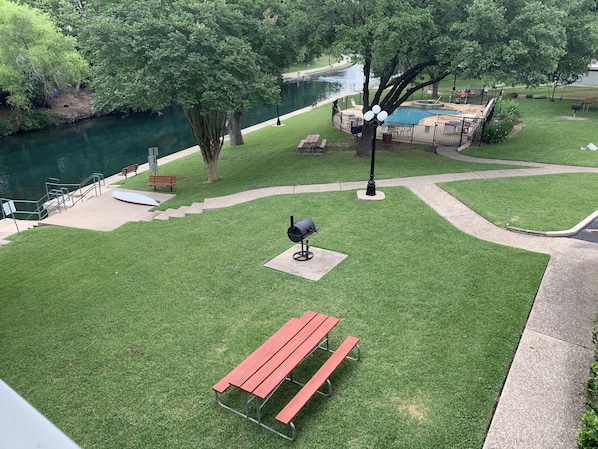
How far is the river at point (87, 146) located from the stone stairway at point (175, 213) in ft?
37.5

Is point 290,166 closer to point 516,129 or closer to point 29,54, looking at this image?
point 516,129

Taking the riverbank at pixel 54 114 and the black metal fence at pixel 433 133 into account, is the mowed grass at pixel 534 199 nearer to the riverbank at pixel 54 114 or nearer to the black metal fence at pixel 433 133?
the black metal fence at pixel 433 133

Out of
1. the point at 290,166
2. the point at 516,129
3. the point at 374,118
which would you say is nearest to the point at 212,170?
the point at 290,166

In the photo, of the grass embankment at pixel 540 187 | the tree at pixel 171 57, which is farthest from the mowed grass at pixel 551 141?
the tree at pixel 171 57

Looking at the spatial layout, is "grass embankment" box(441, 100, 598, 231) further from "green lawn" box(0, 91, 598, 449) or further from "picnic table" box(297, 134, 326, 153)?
"picnic table" box(297, 134, 326, 153)

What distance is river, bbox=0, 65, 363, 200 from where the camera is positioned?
29.9 meters

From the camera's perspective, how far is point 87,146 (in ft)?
130

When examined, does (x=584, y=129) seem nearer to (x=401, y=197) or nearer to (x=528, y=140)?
(x=528, y=140)

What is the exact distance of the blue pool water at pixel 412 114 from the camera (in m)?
36.5

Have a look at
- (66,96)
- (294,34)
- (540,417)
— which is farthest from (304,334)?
(66,96)

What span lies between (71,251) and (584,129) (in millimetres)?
26854

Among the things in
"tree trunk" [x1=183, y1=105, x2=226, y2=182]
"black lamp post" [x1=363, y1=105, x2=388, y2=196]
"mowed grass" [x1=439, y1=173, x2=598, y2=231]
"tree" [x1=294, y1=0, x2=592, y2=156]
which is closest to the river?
"tree trunk" [x1=183, y1=105, x2=226, y2=182]

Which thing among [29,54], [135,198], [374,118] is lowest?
[135,198]

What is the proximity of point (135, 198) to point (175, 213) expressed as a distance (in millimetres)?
3904
